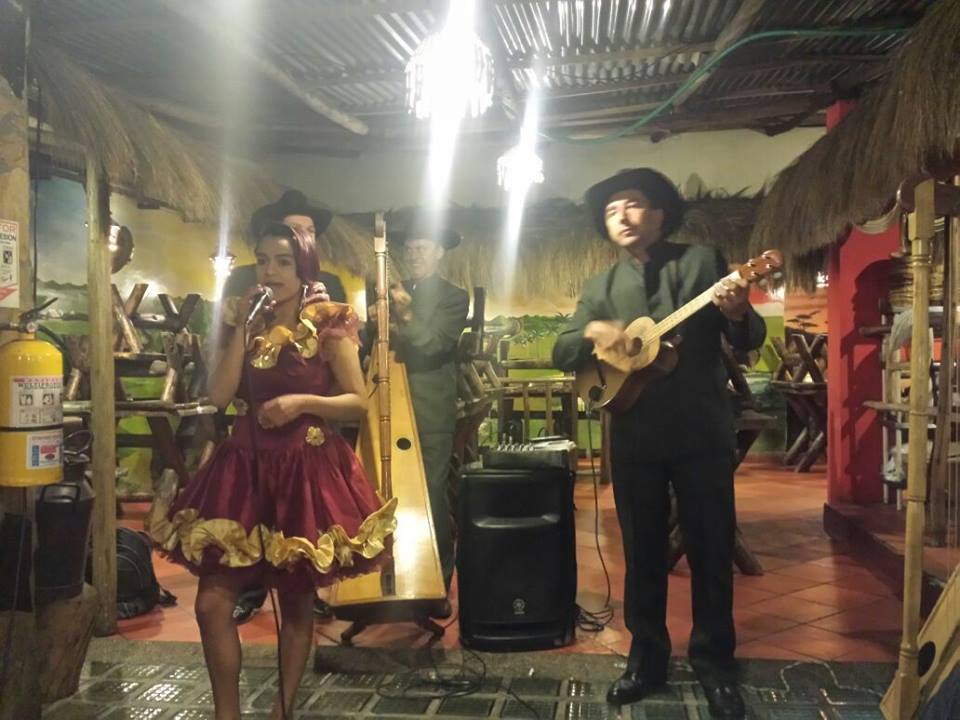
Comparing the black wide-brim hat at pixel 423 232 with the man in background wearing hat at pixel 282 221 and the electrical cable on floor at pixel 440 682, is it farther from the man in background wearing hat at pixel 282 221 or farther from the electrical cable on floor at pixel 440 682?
the electrical cable on floor at pixel 440 682

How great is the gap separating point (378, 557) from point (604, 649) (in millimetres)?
1194

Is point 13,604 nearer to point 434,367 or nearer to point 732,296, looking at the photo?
point 434,367

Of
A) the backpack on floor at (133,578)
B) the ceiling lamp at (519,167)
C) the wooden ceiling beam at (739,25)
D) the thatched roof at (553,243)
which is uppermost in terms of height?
the wooden ceiling beam at (739,25)

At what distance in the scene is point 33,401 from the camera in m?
2.05

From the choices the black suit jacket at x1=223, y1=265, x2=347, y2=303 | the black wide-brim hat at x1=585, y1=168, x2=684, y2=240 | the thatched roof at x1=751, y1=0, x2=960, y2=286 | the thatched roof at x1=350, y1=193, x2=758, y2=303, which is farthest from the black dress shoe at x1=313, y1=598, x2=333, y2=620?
the thatched roof at x1=751, y1=0, x2=960, y2=286

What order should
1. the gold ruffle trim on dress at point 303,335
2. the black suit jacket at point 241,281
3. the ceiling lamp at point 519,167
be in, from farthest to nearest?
the ceiling lamp at point 519,167 → the black suit jacket at point 241,281 → the gold ruffle trim on dress at point 303,335

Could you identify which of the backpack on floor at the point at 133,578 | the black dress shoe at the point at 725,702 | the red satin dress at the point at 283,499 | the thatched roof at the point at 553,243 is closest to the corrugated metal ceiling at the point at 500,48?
the thatched roof at the point at 553,243

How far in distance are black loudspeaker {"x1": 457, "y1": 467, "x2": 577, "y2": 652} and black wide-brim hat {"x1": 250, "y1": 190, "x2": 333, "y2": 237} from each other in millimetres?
1066

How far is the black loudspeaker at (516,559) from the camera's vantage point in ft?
8.80

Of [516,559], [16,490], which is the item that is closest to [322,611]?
[516,559]

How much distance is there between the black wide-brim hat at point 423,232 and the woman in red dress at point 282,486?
125cm

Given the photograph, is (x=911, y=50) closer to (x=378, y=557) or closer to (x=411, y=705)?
(x=378, y=557)

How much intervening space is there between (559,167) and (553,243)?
0.65 m

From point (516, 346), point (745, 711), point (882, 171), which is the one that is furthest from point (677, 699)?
point (516, 346)
